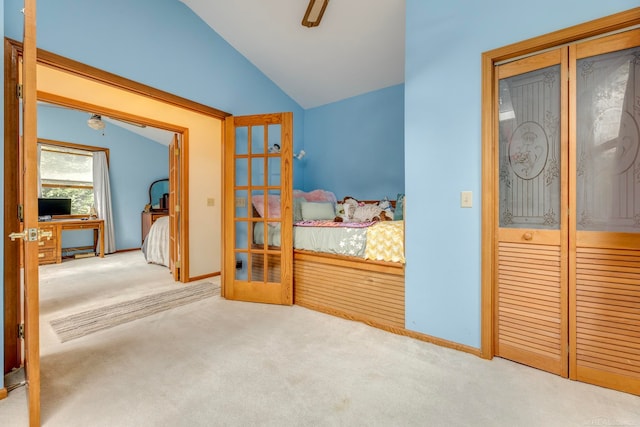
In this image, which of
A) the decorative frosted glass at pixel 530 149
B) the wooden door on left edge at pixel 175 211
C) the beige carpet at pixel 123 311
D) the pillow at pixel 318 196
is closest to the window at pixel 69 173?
the wooden door on left edge at pixel 175 211

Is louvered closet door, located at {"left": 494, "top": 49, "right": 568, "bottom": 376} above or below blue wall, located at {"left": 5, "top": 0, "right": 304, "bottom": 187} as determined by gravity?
below

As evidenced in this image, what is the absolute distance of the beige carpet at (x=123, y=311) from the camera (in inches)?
90.5

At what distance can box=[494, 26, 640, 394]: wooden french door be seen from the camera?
1.49 metres

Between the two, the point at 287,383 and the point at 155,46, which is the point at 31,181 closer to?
the point at 287,383

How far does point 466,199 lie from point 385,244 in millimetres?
698

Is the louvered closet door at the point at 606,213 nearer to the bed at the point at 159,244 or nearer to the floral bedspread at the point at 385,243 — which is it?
the floral bedspread at the point at 385,243

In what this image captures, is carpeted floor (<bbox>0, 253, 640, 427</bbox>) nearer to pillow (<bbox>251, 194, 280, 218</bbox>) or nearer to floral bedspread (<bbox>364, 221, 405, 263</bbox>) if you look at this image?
floral bedspread (<bbox>364, 221, 405, 263</bbox>)

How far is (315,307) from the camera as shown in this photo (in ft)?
8.97

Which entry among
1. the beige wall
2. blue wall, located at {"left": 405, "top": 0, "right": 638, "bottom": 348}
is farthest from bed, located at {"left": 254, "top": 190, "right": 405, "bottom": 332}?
the beige wall

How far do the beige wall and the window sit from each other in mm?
2773

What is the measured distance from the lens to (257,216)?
3023mm

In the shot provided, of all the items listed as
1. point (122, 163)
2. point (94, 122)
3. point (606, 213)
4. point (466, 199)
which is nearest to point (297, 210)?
point (466, 199)

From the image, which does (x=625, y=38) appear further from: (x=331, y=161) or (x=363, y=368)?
(x=331, y=161)

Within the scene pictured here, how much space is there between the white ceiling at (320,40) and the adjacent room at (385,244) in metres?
0.03
